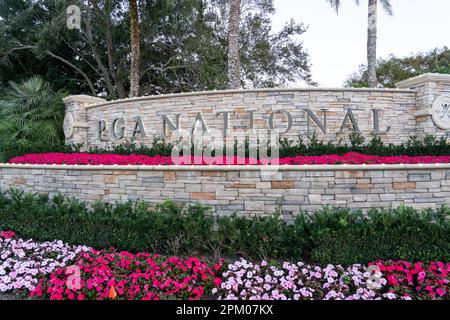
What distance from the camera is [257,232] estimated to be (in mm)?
3566

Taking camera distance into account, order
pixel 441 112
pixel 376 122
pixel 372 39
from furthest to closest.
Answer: pixel 372 39 < pixel 376 122 < pixel 441 112

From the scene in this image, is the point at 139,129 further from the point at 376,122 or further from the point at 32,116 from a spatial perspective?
the point at 376,122

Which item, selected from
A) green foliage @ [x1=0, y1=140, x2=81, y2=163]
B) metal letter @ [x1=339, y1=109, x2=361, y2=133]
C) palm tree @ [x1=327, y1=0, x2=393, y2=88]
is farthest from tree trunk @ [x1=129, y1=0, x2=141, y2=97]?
palm tree @ [x1=327, y1=0, x2=393, y2=88]

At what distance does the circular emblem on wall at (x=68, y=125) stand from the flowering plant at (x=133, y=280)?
6186 mm

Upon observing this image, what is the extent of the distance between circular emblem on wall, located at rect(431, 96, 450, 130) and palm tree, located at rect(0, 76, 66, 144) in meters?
10.7

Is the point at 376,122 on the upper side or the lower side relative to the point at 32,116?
lower

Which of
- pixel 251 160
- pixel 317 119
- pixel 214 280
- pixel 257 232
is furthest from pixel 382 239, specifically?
pixel 317 119

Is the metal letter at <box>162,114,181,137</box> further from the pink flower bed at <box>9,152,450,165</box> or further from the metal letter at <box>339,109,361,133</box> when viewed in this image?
the metal letter at <box>339,109,361,133</box>

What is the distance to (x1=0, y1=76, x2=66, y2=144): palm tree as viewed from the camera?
329 inches

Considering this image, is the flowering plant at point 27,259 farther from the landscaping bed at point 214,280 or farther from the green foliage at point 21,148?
the green foliage at point 21,148

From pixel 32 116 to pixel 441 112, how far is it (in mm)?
11579

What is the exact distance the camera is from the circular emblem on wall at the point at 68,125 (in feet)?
27.6

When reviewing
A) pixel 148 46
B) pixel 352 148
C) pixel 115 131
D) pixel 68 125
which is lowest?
pixel 352 148

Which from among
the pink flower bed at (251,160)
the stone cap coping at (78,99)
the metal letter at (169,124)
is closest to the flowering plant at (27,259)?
the pink flower bed at (251,160)
